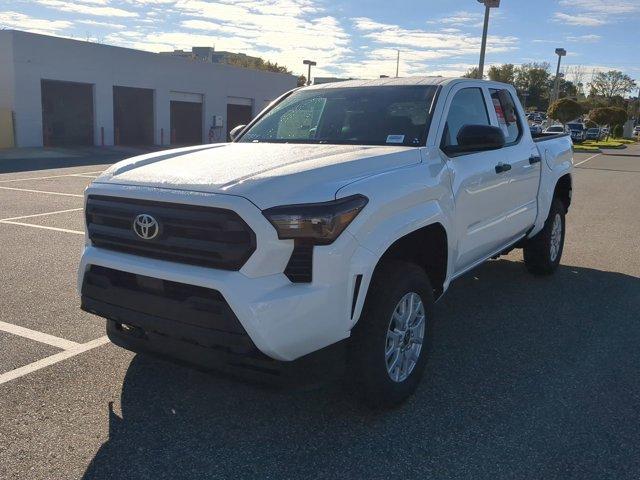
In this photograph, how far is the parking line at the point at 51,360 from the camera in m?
3.84

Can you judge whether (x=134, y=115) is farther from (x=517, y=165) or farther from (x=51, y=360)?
(x=51, y=360)

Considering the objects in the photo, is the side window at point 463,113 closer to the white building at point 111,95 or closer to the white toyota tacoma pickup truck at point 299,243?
the white toyota tacoma pickup truck at point 299,243

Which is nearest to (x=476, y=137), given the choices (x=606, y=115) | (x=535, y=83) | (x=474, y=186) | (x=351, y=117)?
(x=474, y=186)

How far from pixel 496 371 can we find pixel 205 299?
7.25 ft

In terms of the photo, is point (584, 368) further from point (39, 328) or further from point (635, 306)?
point (39, 328)

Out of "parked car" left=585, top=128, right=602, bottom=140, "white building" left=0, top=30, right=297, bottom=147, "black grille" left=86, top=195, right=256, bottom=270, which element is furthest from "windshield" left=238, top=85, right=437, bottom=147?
"parked car" left=585, top=128, right=602, bottom=140

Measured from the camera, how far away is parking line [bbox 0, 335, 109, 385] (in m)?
3.84

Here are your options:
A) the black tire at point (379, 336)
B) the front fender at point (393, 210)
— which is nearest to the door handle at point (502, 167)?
the front fender at point (393, 210)

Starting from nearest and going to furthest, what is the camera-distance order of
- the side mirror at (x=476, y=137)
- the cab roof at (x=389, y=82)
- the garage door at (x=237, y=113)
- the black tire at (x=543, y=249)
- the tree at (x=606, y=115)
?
the side mirror at (x=476, y=137), the cab roof at (x=389, y=82), the black tire at (x=543, y=249), the garage door at (x=237, y=113), the tree at (x=606, y=115)

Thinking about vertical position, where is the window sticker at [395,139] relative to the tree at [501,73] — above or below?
below

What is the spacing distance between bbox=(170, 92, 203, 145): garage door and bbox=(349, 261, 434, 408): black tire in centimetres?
3357

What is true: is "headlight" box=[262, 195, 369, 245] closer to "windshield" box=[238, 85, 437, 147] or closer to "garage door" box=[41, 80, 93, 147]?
"windshield" box=[238, 85, 437, 147]

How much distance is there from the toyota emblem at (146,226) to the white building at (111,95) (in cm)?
2671

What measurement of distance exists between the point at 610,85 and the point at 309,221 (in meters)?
114
